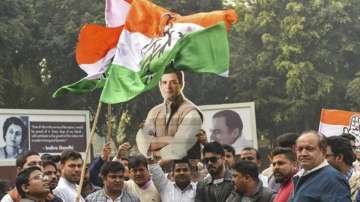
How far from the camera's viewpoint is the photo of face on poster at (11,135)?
52.6 ft

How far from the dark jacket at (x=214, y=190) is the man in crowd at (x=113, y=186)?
0.59m

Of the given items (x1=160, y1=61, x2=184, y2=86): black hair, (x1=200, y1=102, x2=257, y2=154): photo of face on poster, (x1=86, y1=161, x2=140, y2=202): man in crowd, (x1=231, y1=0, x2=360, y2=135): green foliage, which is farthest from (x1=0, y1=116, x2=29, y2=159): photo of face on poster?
(x1=231, y1=0, x2=360, y2=135): green foliage

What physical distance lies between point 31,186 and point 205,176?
7.72 ft

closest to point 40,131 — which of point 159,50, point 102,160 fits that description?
point 102,160

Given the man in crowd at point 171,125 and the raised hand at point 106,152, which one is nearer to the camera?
the man in crowd at point 171,125

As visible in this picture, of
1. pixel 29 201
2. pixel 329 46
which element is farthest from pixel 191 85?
pixel 29 201

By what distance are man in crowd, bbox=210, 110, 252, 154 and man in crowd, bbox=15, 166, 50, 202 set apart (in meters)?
8.86

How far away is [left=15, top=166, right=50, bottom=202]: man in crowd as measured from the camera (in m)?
6.60

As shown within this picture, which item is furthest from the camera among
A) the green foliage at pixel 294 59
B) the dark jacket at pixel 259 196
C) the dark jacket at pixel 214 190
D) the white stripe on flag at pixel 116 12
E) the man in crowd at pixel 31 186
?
the green foliage at pixel 294 59

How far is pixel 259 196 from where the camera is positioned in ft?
23.1

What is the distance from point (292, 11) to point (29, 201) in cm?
2310

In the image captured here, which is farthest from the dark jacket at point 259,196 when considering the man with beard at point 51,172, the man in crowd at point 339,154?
the man with beard at point 51,172

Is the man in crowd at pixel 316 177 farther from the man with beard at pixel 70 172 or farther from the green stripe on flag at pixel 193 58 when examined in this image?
the man with beard at pixel 70 172

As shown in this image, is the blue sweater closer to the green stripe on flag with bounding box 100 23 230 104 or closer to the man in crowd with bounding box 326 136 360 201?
the man in crowd with bounding box 326 136 360 201
